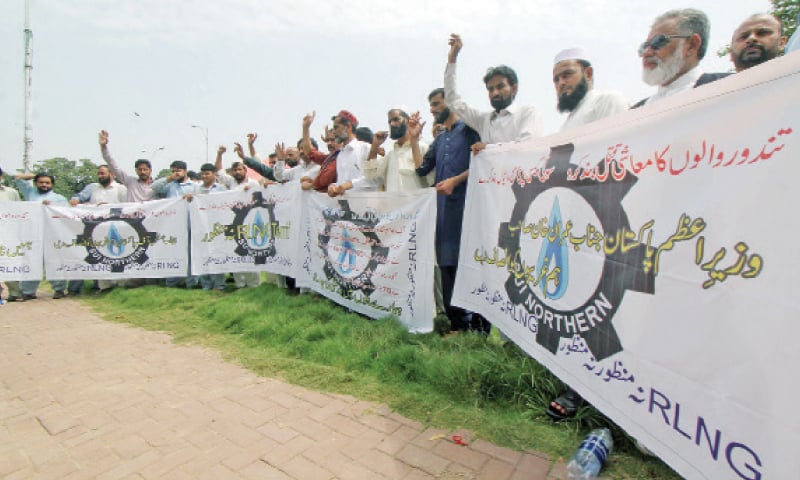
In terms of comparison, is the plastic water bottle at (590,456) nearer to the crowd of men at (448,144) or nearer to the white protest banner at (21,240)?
the crowd of men at (448,144)

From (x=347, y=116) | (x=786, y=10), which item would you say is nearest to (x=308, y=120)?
(x=347, y=116)

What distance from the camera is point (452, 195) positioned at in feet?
13.2

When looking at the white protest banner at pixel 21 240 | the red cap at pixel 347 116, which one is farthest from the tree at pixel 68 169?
the red cap at pixel 347 116

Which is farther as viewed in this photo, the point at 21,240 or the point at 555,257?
the point at 21,240

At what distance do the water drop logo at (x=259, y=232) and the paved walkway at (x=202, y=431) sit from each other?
2636 mm

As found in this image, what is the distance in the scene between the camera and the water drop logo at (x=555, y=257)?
96.0 inches

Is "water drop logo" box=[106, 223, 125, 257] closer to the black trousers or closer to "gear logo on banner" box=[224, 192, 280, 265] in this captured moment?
"gear logo on banner" box=[224, 192, 280, 265]

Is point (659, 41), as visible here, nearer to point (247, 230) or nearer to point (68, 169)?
point (247, 230)

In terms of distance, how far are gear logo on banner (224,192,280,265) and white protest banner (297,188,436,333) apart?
1.01 meters

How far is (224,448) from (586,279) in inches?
80.1

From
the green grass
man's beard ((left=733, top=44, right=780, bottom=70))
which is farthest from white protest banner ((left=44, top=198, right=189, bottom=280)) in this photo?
man's beard ((left=733, top=44, right=780, bottom=70))

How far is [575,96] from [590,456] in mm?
2455

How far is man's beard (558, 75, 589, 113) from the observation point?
3281 millimetres

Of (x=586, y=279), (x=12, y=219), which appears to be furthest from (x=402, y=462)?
(x=12, y=219)
